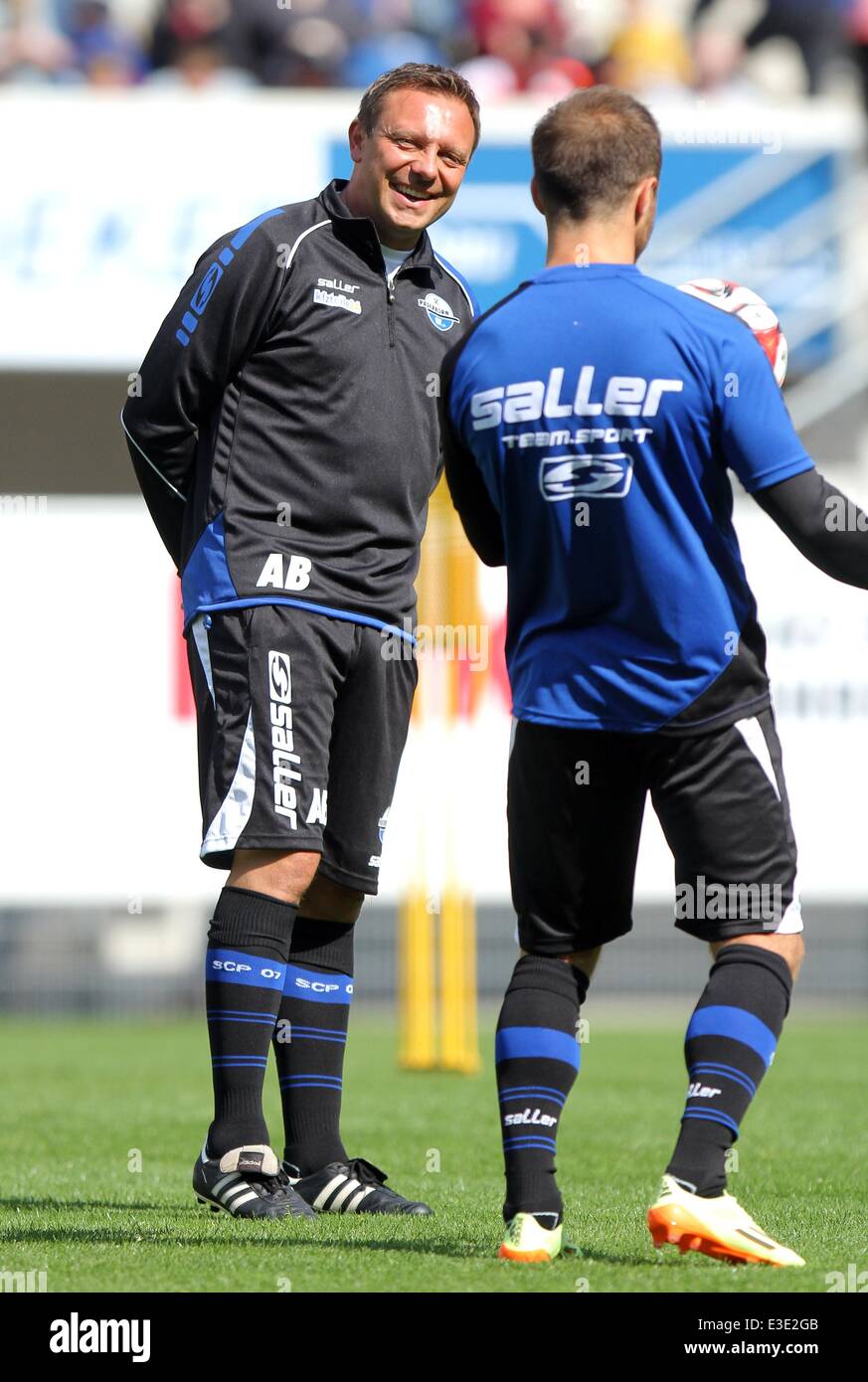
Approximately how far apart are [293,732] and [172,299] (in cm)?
1011

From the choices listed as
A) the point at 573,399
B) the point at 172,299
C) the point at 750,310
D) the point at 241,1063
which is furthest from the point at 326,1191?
the point at 172,299

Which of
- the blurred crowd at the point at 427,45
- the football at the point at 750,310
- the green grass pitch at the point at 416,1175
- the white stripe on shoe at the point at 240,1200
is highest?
the blurred crowd at the point at 427,45

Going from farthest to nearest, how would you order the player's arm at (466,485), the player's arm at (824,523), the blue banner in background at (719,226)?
the blue banner in background at (719,226) < the player's arm at (466,485) < the player's arm at (824,523)

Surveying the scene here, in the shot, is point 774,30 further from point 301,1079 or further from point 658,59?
point 301,1079

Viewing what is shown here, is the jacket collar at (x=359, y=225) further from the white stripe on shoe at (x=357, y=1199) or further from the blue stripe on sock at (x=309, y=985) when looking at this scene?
the white stripe on shoe at (x=357, y=1199)

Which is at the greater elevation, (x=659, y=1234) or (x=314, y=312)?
(x=314, y=312)

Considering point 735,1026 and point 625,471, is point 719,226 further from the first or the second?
point 735,1026

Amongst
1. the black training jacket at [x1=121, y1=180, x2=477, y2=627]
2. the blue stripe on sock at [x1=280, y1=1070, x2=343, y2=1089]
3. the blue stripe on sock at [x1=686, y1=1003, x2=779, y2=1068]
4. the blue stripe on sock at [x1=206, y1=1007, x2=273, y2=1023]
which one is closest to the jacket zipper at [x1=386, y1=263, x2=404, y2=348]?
the black training jacket at [x1=121, y1=180, x2=477, y2=627]

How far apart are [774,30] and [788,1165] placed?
11828 millimetres

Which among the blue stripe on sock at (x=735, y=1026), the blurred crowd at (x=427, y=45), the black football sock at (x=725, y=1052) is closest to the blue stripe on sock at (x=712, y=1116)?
the black football sock at (x=725, y=1052)

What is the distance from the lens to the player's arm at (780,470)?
132 inches

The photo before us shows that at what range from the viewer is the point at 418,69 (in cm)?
435

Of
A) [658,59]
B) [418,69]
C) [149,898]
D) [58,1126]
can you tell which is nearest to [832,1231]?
[418,69]

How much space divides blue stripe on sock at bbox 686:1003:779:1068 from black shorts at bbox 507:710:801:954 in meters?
0.14
